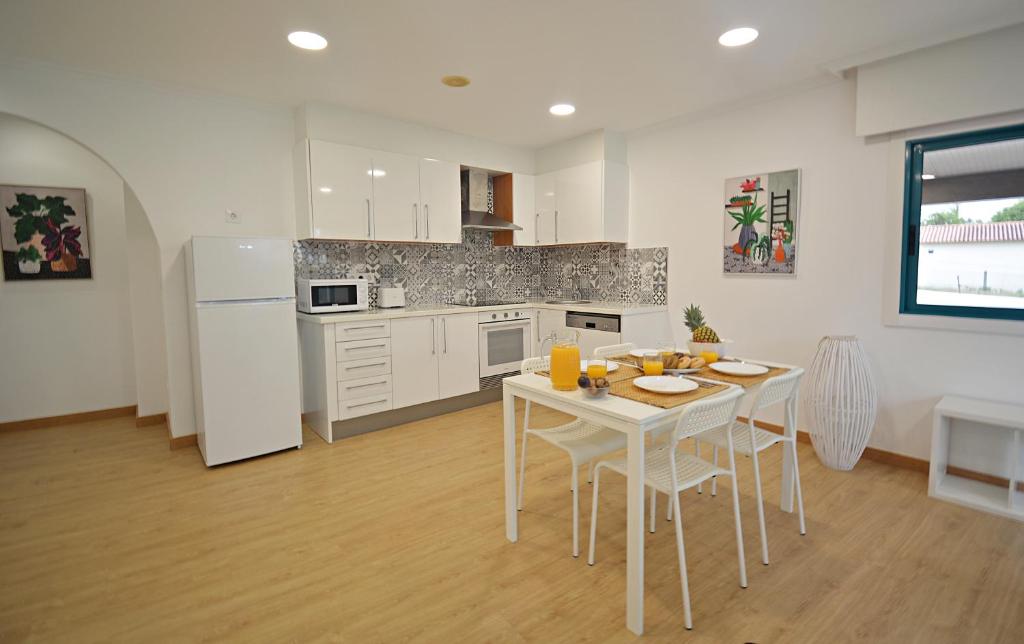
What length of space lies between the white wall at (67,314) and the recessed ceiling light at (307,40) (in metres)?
2.53

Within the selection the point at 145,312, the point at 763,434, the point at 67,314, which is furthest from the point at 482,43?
the point at 67,314

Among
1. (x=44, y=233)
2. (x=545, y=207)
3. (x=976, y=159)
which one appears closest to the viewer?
(x=976, y=159)

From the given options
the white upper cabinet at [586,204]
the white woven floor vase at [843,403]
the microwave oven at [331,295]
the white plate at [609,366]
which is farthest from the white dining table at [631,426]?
the white upper cabinet at [586,204]

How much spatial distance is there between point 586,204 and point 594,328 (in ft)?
3.63

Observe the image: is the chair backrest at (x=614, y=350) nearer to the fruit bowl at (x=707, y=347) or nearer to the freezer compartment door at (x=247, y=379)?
the fruit bowl at (x=707, y=347)

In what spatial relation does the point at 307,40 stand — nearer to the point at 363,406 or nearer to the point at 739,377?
the point at 363,406

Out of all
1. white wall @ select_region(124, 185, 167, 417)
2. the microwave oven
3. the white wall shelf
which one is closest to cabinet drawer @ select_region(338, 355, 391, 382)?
the microwave oven

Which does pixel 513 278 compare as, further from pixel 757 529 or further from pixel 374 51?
pixel 757 529

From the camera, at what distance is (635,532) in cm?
164

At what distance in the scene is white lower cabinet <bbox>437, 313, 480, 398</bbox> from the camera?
3998 mm

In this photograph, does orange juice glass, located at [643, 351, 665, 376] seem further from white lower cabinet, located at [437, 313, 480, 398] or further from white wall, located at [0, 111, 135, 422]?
white wall, located at [0, 111, 135, 422]

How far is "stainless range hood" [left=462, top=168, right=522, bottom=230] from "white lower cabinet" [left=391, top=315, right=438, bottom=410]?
1.11 m

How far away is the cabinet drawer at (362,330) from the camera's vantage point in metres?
3.45

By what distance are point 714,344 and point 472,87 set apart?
7.10 feet
